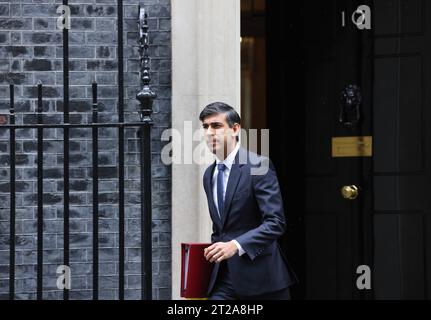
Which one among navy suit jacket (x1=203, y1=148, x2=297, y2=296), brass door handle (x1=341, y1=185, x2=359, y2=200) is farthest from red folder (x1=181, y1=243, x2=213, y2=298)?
brass door handle (x1=341, y1=185, x2=359, y2=200)

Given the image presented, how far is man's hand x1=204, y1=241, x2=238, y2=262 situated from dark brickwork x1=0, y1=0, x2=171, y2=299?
158cm

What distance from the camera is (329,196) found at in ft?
23.1

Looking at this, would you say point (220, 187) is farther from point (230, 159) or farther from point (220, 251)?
point (220, 251)

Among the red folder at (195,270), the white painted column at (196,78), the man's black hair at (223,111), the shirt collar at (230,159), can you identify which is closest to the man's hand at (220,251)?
the red folder at (195,270)

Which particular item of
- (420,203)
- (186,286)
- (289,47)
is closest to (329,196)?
(420,203)

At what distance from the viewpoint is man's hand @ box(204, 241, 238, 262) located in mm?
4988

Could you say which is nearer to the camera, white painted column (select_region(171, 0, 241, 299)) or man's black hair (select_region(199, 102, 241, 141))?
man's black hair (select_region(199, 102, 241, 141))

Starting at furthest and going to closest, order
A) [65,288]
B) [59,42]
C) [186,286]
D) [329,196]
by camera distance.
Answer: [329,196]
[59,42]
[65,288]
[186,286]

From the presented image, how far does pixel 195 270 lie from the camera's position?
5.20 metres

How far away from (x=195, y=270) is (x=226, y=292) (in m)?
0.18

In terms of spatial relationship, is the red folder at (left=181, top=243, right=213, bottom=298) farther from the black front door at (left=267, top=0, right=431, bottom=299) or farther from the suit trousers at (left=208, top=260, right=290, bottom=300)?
the black front door at (left=267, top=0, right=431, bottom=299)

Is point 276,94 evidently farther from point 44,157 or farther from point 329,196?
point 44,157
